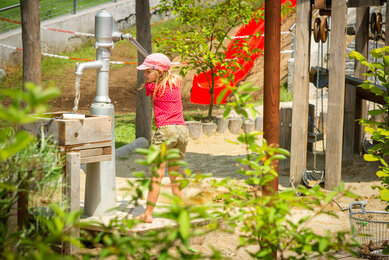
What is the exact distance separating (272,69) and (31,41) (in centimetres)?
447

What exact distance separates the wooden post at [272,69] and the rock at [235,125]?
5434 mm

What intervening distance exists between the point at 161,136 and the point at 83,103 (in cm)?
791

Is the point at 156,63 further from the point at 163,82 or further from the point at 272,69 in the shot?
the point at 272,69

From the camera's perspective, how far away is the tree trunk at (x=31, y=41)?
7.45m

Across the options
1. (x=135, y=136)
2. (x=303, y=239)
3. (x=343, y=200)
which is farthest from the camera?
(x=135, y=136)

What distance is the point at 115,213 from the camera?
448 cm

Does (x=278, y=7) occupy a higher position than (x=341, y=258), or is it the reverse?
(x=278, y=7)

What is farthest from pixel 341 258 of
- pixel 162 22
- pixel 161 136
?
pixel 162 22

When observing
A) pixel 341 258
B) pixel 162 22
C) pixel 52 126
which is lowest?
pixel 341 258

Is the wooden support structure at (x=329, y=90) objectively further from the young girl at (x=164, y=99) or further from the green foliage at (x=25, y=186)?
the green foliage at (x=25, y=186)

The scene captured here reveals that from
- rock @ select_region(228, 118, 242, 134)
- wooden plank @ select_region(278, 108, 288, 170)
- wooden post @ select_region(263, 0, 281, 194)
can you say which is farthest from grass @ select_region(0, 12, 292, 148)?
wooden post @ select_region(263, 0, 281, 194)

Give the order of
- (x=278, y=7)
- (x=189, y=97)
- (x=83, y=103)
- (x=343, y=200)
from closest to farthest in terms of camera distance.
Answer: (x=278, y=7)
(x=343, y=200)
(x=83, y=103)
(x=189, y=97)

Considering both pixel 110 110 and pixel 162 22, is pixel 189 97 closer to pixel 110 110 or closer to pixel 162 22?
pixel 162 22

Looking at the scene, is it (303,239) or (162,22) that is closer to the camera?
(303,239)
